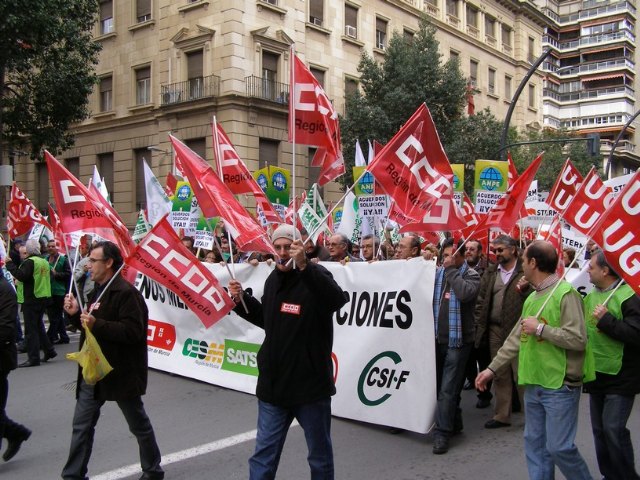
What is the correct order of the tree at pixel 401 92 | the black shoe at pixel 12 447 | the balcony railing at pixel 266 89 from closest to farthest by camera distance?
1. the black shoe at pixel 12 447
2. the balcony railing at pixel 266 89
3. the tree at pixel 401 92

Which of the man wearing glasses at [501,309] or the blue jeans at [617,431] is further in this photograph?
the man wearing glasses at [501,309]

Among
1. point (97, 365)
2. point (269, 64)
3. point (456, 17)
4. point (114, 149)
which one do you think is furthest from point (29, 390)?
point (456, 17)

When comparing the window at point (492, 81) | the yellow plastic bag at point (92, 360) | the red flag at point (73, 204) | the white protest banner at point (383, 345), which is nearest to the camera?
the yellow plastic bag at point (92, 360)

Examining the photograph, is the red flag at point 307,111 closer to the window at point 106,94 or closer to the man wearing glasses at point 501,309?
the man wearing glasses at point 501,309

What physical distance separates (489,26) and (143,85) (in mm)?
22589

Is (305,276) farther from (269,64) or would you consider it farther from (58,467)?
(269,64)

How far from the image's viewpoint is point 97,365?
418 centimetres

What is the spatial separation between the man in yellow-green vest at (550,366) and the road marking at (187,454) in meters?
2.56

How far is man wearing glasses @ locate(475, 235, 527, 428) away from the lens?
6.22 m

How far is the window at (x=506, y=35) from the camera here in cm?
4131

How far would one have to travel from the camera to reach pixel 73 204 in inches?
201

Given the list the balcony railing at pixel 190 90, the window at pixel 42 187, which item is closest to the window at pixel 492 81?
the balcony railing at pixel 190 90

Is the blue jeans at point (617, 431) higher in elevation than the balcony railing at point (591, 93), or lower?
lower

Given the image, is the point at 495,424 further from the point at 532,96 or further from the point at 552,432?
the point at 532,96
